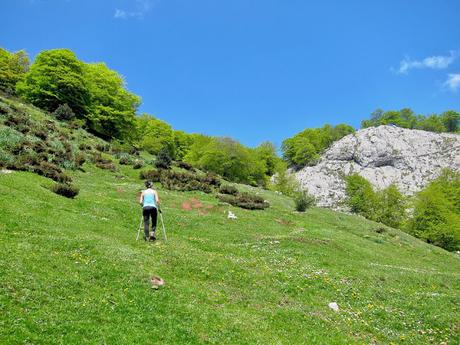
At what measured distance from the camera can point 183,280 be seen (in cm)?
1945

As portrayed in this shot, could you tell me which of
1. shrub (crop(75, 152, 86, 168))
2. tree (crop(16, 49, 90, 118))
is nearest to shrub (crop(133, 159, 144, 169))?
shrub (crop(75, 152, 86, 168))

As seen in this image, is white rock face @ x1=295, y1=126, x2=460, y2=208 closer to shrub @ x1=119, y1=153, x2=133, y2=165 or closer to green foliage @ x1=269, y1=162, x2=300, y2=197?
green foliage @ x1=269, y1=162, x2=300, y2=197

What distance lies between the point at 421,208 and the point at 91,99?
74.7 metres

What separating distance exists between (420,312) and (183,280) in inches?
494

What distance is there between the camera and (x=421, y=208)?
273 feet

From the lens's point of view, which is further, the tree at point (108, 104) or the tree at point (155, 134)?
the tree at point (155, 134)

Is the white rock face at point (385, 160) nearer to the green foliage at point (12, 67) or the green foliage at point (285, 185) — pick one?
the green foliage at point (285, 185)

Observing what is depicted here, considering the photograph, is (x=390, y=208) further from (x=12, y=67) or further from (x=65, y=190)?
(x=12, y=67)

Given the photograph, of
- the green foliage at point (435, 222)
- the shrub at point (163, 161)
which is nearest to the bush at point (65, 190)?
the shrub at point (163, 161)

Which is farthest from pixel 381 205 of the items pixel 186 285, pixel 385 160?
pixel 186 285

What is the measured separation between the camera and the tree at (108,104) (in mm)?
84125

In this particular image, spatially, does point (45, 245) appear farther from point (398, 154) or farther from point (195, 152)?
point (398, 154)

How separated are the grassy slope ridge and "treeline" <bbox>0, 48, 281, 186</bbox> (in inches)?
1419

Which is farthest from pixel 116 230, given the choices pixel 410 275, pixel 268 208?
pixel 268 208
